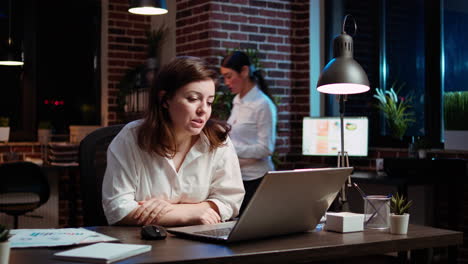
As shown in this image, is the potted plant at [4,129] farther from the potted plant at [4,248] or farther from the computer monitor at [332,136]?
the potted plant at [4,248]

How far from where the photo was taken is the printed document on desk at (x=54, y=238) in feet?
5.87

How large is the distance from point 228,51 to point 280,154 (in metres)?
1.03

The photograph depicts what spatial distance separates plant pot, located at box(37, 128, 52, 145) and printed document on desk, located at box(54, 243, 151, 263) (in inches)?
175

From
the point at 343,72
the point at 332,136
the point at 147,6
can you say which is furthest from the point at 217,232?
the point at 332,136

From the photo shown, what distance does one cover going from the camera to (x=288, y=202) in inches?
72.5

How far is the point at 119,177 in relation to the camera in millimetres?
2275

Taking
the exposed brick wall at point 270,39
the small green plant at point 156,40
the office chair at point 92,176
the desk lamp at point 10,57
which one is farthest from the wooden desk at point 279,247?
the small green plant at point 156,40

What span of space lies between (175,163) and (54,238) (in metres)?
0.63

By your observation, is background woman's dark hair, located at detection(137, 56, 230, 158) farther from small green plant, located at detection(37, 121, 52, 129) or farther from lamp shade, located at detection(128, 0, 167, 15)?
small green plant, located at detection(37, 121, 52, 129)

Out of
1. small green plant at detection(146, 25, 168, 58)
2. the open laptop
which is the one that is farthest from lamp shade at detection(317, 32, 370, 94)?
small green plant at detection(146, 25, 168, 58)

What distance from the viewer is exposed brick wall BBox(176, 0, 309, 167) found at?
5.32 meters

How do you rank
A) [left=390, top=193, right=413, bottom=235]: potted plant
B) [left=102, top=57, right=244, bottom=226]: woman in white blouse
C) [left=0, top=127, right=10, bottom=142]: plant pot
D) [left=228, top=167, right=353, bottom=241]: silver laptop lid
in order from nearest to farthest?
[left=228, top=167, right=353, bottom=241]: silver laptop lid
[left=390, top=193, right=413, bottom=235]: potted plant
[left=102, top=57, right=244, bottom=226]: woman in white blouse
[left=0, top=127, right=10, bottom=142]: plant pot

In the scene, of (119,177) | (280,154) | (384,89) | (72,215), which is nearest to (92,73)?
(72,215)

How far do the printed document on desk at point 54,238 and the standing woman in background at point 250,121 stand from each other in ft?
7.77
